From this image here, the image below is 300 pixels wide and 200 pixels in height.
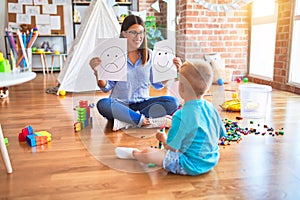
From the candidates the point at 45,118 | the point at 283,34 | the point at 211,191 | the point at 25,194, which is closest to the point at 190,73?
the point at 211,191

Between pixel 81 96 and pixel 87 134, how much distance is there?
1.39 feet

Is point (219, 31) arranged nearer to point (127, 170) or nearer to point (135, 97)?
point (135, 97)

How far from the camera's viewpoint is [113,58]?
1.23m

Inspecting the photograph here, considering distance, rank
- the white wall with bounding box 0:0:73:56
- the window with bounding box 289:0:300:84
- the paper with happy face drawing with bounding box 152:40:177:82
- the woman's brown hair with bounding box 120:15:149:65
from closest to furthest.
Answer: the paper with happy face drawing with bounding box 152:40:177:82, the woman's brown hair with bounding box 120:15:149:65, the window with bounding box 289:0:300:84, the white wall with bounding box 0:0:73:56

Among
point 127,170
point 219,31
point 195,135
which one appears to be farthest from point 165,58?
point 219,31

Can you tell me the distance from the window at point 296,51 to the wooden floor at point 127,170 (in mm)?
1092

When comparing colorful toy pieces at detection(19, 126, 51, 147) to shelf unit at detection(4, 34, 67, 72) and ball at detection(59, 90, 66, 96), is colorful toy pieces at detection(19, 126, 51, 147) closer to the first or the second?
ball at detection(59, 90, 66, 96)

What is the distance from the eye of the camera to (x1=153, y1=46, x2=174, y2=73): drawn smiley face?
3.73 feet

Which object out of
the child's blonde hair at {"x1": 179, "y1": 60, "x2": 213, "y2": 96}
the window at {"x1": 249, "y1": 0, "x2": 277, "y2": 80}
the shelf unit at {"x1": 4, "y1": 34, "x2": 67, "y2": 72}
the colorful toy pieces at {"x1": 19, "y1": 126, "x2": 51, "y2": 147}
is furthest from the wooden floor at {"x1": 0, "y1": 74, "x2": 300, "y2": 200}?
the shelf unit at {"x1": 4, "y1": 34, "x2": 67, "y2": 72}

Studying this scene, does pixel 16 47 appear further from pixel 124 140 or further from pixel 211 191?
pixel 211 191

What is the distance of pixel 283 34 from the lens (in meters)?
2.73

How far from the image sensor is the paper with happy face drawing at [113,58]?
A: 119cm

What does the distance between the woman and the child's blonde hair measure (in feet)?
1.07

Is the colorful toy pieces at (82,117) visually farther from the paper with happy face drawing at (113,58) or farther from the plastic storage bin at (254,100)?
the plastic storage bin at (254,100)
